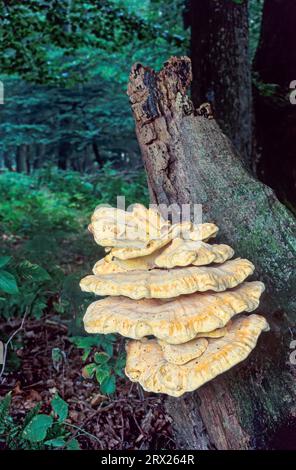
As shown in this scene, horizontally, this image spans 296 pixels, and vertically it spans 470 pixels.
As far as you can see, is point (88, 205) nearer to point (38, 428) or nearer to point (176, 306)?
point (38, 428)

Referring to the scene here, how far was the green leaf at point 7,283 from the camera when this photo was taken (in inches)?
105

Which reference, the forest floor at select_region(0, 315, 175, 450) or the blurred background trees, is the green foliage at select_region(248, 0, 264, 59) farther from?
the forest floor at select_region(0, 315, 175, 450)

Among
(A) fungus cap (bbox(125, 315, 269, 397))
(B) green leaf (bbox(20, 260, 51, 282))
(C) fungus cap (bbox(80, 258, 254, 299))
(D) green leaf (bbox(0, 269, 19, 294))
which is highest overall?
(C) fungus cap (bbox(80, 258, 254, 299))

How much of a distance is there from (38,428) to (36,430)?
0.06 feet

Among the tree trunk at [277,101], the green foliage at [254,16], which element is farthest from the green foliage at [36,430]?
the green foliage at [254,16]

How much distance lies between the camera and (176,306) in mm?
1858

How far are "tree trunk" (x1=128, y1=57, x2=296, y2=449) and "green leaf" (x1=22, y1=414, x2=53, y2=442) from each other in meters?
0.79

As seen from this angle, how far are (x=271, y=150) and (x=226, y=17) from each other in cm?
187

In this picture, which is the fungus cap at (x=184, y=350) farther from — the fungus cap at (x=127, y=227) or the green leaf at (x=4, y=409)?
the green leaf at (x=4, y=409)

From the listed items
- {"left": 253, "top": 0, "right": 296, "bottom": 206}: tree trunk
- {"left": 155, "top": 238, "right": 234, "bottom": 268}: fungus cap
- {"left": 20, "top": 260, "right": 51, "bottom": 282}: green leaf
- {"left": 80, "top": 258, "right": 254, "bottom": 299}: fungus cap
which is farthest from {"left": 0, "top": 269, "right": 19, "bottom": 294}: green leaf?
{"left": 253, "top": 0, "right": 296, "bottom": 206}: tree trunk

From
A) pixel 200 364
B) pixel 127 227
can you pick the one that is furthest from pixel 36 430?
pixel 127 227

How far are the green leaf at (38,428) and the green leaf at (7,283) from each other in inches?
31.4

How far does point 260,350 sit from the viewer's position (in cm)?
224

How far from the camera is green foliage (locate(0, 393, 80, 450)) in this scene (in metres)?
2.43
